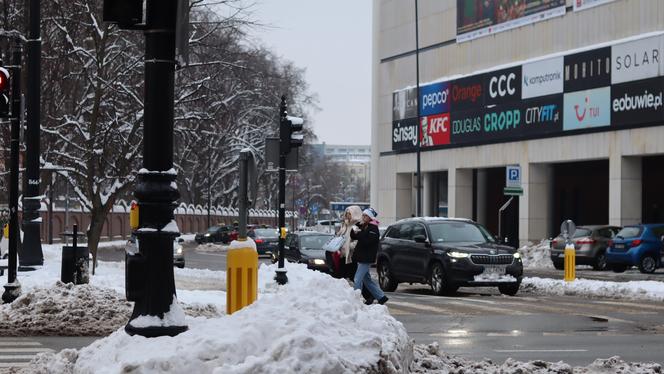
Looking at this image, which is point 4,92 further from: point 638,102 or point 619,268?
point 638,102

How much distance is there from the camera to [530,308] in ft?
74.3

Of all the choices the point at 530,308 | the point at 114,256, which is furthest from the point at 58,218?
the point at 530,308

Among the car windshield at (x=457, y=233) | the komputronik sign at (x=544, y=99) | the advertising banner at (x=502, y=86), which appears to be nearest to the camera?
the car windshield at (x=457, y=233)

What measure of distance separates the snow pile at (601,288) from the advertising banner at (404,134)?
40.0m

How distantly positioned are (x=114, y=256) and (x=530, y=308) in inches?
1433

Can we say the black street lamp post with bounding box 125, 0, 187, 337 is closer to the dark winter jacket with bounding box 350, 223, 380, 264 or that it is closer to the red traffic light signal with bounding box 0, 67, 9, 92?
the red traffic light signal with bounding box 0, 67, 9, 92

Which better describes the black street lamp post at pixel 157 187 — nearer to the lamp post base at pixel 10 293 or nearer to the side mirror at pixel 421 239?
the lamp post base at pixel 10 293

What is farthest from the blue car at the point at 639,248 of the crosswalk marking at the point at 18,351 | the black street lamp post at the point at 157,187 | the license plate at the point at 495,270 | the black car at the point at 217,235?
the black car at the point at 217,235

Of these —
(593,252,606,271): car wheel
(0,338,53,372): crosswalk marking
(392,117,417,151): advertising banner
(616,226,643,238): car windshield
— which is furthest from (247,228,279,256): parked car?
(0,338,53,372): crosswalk marking

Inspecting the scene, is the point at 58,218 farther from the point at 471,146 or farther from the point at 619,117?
the point at 619,117

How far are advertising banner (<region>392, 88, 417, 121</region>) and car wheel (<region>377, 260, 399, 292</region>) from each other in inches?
1610

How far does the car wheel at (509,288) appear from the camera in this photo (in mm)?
26859

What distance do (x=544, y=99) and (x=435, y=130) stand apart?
10880 mm

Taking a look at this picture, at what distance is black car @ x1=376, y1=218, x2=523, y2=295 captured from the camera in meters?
26.1
